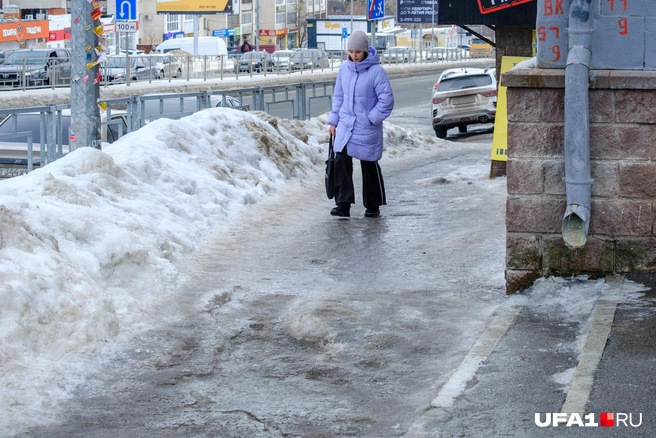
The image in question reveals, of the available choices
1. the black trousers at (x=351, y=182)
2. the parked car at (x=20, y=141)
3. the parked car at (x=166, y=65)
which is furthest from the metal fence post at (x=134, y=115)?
the parked car at (x=166, y=65)

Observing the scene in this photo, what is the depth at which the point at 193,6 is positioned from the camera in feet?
227

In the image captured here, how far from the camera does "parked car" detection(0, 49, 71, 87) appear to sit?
34781 millimetres

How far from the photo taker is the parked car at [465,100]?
24.4 metres

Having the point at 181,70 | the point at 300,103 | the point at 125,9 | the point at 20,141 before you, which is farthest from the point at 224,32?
the point at 20,141

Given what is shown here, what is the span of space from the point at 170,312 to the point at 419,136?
42.2ft

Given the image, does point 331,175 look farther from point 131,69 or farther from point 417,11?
point 417,11

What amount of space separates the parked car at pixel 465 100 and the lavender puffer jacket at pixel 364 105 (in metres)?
14.1

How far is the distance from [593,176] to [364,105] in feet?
12.6

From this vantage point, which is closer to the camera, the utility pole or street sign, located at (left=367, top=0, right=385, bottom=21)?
the utility pole

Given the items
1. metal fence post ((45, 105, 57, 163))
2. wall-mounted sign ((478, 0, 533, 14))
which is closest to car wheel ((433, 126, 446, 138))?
wall-mounted sign ((478, 0, 533, 14))

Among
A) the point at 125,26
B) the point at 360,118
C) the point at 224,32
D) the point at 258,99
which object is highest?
the point at 224,32

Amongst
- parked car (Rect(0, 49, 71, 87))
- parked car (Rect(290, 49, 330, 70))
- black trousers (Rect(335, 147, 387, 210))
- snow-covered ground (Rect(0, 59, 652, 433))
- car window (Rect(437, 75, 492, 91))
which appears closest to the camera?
snow-covered ground (Rect(0, 59, 652, 433))

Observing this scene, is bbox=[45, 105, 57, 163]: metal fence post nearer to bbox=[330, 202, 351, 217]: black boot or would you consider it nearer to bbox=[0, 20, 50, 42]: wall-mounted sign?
bbox=[330, 202, 351, 217]: black boot

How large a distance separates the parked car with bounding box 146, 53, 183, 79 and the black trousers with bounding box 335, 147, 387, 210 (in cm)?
3396
